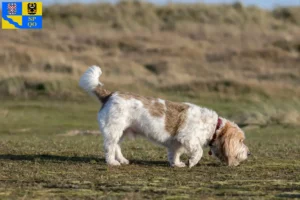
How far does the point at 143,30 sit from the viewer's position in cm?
5209

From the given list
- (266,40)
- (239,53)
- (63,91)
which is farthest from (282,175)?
(266,40)

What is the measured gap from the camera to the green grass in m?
9.88

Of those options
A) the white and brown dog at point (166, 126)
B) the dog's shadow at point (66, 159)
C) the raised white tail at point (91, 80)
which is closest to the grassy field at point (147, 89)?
the dog's shadow at point (66, 159)

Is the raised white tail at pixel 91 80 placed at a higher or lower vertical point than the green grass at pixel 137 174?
higher

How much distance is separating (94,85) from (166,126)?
1.41 meters

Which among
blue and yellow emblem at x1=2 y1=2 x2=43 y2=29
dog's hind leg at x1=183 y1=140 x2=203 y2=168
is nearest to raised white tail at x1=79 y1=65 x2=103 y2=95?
dog's hind leg at x1=183 y1=140 x2=203 y2=168

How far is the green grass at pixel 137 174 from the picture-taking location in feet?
32.4

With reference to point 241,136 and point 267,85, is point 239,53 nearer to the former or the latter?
point 267,85

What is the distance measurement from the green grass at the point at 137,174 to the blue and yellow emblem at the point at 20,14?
9.49 metres

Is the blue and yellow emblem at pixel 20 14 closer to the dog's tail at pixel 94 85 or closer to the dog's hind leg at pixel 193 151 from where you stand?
the dog's tail at pixel 94 85

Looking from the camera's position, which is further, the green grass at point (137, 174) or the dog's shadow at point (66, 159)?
the dog's shadow at point (66, 159)

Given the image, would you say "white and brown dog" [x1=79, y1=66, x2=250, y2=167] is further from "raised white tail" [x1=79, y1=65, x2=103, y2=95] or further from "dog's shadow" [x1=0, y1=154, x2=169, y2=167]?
"dog's shadow" [x1=0, y1=154, x2=169, y2=167]

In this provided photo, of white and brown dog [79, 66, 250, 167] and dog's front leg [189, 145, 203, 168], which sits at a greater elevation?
white and brown dog [79, 66, 250, 167]

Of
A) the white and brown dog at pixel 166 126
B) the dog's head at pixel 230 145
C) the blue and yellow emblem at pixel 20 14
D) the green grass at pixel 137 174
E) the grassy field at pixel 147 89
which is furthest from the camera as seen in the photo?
the blue and yellow emblem at pixel 20 14
